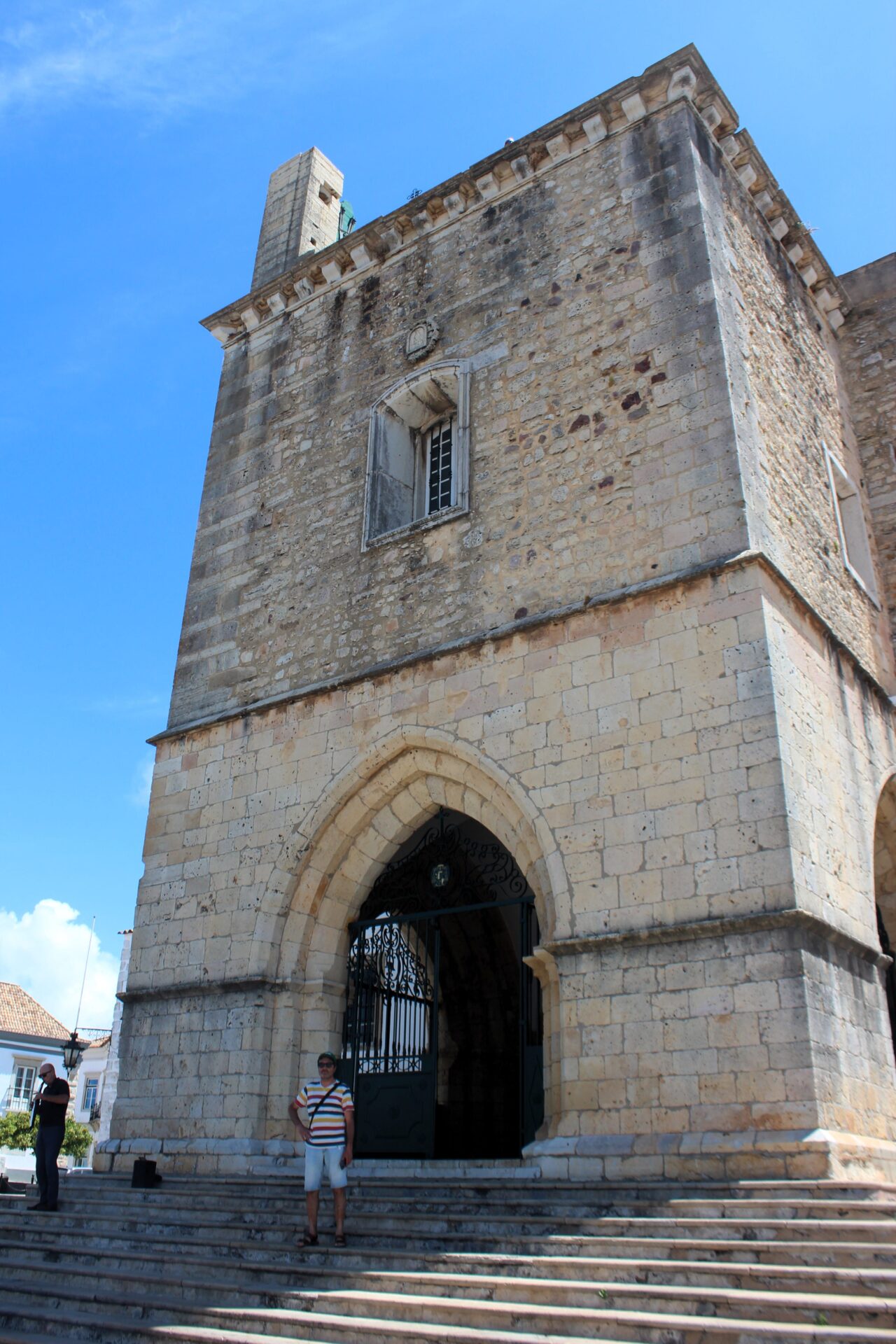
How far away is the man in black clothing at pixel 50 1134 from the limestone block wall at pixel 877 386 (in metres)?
8.01

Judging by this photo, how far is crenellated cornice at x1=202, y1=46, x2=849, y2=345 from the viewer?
923 centimetres

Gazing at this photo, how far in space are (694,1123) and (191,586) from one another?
710 centimetres

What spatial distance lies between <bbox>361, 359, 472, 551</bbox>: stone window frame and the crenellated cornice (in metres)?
1.73

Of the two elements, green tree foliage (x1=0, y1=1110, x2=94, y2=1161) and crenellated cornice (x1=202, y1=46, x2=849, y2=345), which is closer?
crenellated cornice (x1=202, y1=46, x2=849, y2=345)

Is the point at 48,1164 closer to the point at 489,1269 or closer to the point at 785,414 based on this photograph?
the point at 489,1269

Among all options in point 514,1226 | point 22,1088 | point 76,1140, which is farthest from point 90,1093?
point 514,1226

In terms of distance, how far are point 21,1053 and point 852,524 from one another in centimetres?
2758

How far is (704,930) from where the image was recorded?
6363 mm

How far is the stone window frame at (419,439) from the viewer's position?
923 centimetres

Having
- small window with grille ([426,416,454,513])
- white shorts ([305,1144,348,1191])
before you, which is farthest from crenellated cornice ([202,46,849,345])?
white shorts ([305,1144,348,1191])

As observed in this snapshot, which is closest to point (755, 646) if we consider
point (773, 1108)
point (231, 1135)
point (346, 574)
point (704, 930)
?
point (704, 930)

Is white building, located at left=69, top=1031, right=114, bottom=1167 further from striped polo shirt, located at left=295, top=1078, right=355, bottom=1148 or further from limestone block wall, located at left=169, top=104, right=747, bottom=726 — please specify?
striped polo shirt, located at left=295, top=1078, right=355, bottom=1148

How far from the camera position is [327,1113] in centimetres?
578

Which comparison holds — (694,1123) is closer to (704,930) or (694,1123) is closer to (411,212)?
(704,930)
